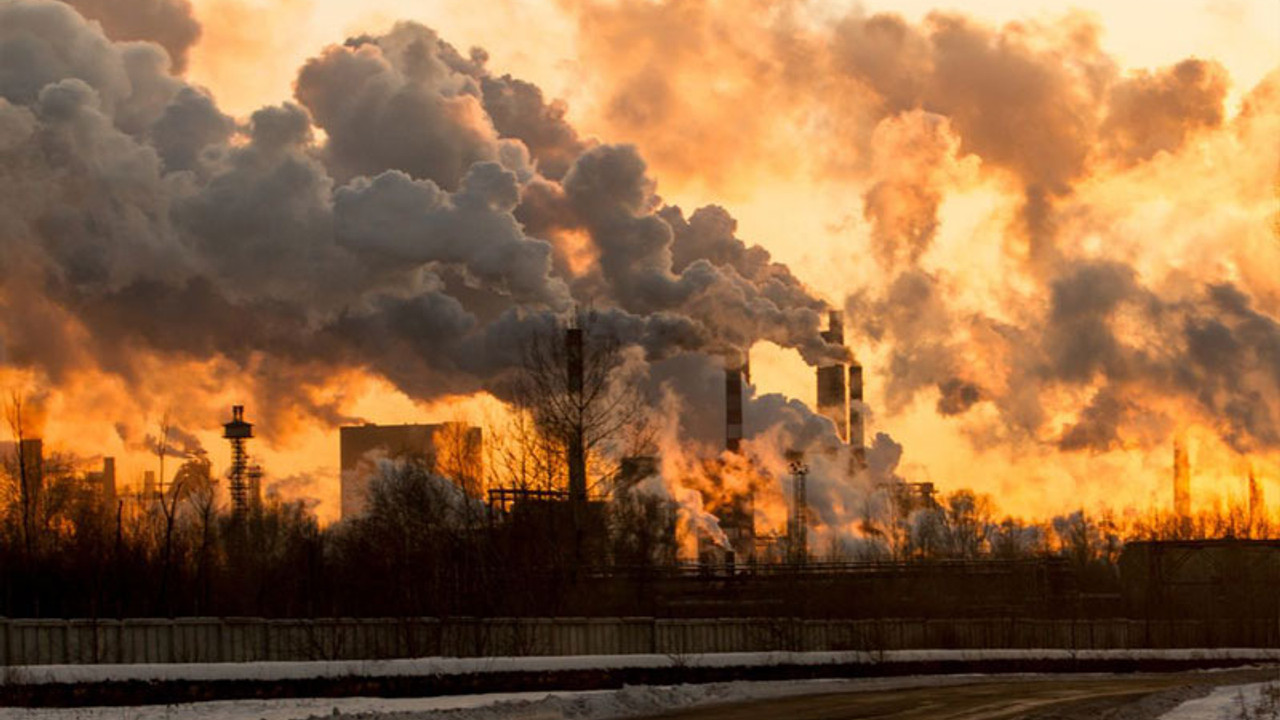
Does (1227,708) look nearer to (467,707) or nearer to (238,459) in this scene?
(467,707)

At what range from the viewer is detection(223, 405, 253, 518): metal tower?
13138 centimetres

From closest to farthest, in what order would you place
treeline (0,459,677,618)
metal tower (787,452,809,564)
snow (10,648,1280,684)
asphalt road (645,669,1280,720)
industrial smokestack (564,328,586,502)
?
1. asphalt road (645,669,1280,720)
2. snow (10,648,1280,684)
3. treeline (0,459,677,618)
4. industrial smokestack (564,328,586,502)
5. metal tower (787,452,809,564)

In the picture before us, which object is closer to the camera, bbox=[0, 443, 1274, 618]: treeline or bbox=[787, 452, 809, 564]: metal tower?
bbox=[0, 443, 1274, 618]: treeline

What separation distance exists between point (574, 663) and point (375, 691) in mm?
7744

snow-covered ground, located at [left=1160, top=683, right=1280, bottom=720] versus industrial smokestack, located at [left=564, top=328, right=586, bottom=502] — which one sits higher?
industrial smokestack, located at [left=564, top=328, right=586, bottom=502]

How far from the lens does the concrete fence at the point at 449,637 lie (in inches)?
1513

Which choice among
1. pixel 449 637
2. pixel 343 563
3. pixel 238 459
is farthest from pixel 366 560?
pixel 238 459

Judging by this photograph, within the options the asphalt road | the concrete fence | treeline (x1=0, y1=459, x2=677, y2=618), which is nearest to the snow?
the concrete fence

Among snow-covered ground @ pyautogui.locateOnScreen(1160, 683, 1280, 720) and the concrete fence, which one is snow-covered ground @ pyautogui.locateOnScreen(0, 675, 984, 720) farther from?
the concrete fence

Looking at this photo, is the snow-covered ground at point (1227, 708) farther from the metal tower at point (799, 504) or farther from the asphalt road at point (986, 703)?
the metal tower at point (799, 504)

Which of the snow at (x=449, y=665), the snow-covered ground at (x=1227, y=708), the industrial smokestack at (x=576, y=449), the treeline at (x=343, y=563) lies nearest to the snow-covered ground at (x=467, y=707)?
the snow at (x=449, y=665)

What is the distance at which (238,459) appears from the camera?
13662 centimetres

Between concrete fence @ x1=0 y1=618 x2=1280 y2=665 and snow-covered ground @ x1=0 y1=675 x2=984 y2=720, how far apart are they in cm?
895

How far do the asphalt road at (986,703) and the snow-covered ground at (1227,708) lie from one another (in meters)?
0.42
